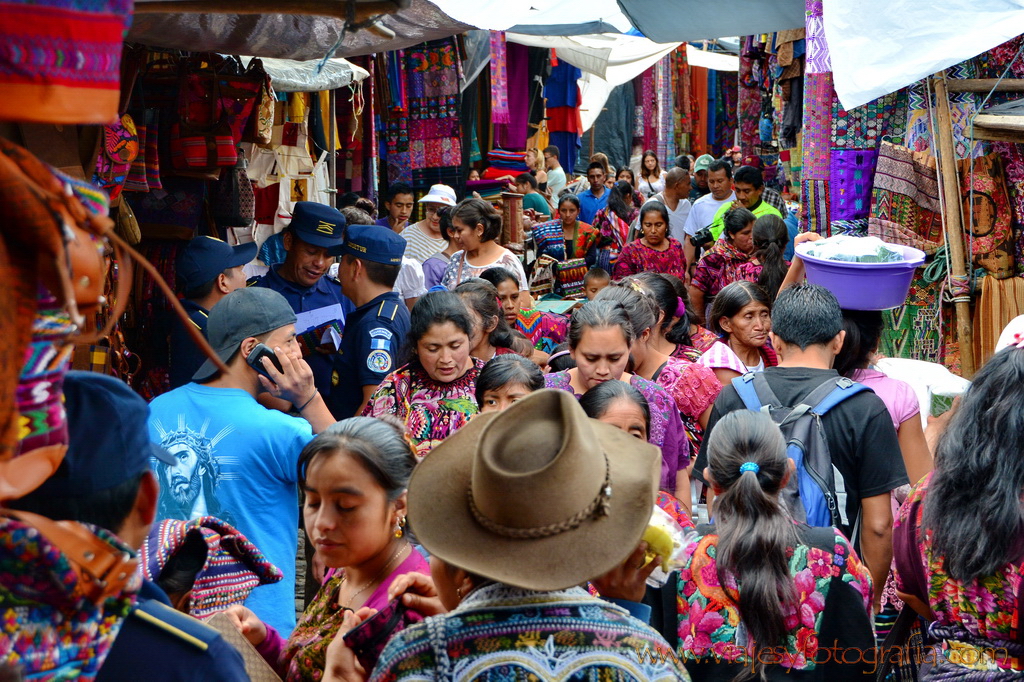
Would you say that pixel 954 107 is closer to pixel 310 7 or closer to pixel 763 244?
pixel 763 244

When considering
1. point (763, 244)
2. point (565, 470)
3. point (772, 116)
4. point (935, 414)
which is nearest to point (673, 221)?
point (772, 116)

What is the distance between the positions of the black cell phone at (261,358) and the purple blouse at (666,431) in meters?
1.08

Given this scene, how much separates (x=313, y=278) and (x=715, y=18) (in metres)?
3.36

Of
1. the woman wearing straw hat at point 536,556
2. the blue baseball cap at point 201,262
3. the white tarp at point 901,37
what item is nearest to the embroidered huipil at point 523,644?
the woman wearing straw hat at point 536,556

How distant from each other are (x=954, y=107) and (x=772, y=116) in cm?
392

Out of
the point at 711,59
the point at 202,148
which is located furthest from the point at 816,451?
the point at 711,59

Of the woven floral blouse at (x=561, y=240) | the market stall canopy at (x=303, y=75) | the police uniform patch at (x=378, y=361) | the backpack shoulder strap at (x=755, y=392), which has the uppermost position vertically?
the market stall canopy at (x=303, y=75)

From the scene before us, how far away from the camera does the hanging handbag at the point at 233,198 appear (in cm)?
534

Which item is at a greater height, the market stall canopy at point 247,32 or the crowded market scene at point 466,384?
the market stall canopy at point 247,32

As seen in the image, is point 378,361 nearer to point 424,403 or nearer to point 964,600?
point 424,403

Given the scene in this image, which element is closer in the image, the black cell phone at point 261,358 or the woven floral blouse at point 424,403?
the black cell phone at point 261,358

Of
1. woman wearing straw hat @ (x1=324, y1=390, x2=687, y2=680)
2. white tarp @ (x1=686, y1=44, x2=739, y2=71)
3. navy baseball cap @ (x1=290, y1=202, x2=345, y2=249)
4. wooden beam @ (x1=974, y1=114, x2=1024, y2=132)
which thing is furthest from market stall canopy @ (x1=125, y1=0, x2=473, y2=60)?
white tarp @ (x1=686, y1=44, x2=739, y2=71)

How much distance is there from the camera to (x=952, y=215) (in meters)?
5.33

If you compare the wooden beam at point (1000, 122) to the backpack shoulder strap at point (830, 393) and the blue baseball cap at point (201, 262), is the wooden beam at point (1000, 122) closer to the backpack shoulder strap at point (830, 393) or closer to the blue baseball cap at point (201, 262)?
the backpack shoulder strap at point (830, 393)
